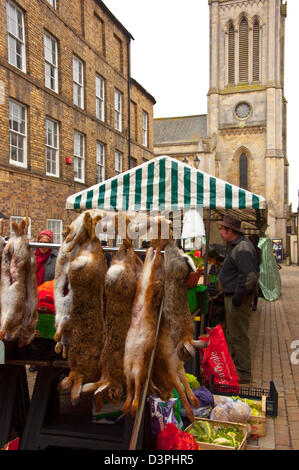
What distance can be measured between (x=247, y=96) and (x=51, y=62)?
3927 cm

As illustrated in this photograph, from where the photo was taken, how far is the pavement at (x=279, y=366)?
385cm

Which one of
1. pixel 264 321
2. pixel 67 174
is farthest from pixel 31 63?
pixel 264 321

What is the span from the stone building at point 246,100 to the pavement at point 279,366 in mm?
38077

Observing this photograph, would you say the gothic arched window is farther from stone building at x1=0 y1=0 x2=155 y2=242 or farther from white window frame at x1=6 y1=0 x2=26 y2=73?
white window frame at x1=6 y1=0 x2=26 y2=73

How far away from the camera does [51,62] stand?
14742 mm

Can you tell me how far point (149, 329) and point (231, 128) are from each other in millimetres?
50084

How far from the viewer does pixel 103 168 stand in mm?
18906

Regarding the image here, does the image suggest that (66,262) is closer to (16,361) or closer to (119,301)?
(119,301)

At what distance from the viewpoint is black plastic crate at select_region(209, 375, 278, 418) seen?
4.25 m

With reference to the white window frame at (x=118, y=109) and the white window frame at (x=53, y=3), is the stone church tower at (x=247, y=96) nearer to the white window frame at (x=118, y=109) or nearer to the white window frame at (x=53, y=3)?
the white window frame at (x=118, y=109)

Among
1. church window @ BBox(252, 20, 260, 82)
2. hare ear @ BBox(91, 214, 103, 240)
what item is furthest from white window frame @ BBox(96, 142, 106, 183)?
church window @ BBox(252, 20, 260, 82)

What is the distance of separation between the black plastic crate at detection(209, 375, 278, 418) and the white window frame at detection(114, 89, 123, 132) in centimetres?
1765

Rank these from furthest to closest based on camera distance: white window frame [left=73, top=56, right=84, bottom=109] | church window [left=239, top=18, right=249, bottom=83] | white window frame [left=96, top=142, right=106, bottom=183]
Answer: church window [left=239, top=18, right=249, bottom=83]
white window frame [left=96, top=142, right=106, bottom=183]
white window frame [left=73, top=56, right=84, bottom=109]

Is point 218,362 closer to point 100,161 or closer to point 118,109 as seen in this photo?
point 100,161
